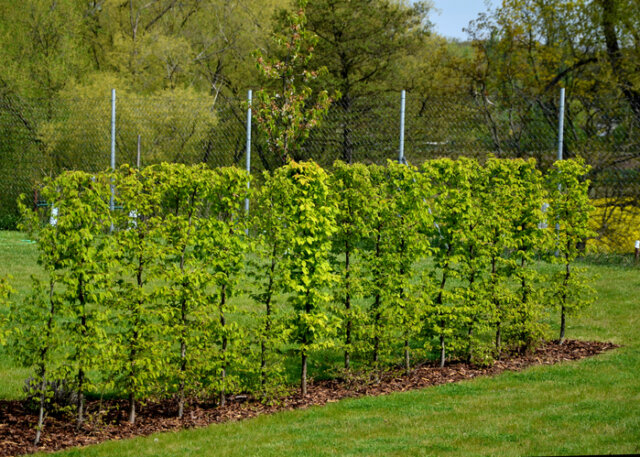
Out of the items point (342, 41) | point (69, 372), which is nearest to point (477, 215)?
point (69, 372)

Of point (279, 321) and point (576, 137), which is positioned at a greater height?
point (576, 137)

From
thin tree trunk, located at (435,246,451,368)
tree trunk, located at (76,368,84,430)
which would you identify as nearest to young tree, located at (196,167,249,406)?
tree trunk, located at (76,368,84,430)

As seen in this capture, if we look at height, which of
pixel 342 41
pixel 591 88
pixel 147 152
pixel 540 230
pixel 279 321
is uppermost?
pixel 342 41

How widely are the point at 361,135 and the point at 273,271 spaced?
9589 mm

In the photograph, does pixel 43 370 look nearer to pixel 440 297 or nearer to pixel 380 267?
pixel 380 267

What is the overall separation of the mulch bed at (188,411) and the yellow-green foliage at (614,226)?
265 inches

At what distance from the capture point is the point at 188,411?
6.25 metres

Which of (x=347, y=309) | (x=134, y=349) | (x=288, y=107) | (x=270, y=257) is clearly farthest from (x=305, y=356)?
(x=288, y=107)

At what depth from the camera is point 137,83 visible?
1069 inches

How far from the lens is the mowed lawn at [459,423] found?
16.5 ft

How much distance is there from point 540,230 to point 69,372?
4.92 metres

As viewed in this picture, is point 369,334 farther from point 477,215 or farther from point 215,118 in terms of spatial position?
point 215,118

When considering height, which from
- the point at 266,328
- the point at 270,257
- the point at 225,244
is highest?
the point at 225,244

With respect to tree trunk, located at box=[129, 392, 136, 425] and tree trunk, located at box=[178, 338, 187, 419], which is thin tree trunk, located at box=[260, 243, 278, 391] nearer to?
tree trunk, located at box=[178, 338, 187, 419]
